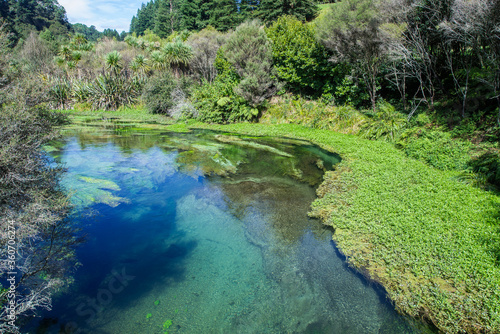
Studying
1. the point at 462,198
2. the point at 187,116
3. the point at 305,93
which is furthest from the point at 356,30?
the point at 187,116

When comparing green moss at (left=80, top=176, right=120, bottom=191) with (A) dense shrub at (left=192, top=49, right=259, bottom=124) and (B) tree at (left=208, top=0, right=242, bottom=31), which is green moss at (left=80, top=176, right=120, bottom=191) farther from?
(B) tree at (left=208, top=0, right=242, bottom=31)

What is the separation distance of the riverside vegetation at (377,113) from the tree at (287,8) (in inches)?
532

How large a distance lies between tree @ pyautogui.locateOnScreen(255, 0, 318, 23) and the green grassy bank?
115ft

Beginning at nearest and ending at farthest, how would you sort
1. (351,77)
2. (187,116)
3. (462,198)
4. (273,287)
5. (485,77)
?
(273,287)
(462,198)
(485,77)
(351,77)
(187,116)

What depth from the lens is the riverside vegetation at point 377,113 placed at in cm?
434

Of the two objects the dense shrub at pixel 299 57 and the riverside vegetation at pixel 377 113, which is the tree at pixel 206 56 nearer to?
the riverside vegetation at pixel 377 113

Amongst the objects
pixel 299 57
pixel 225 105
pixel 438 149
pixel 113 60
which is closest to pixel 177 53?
pixel 113 60

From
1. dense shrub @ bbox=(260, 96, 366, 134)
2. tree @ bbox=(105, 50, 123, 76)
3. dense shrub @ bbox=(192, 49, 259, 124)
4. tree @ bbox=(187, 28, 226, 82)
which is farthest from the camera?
tree @ bbox=(187, 28, 226, 82)

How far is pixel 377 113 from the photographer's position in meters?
14.2

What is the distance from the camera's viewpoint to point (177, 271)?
16.1 ft

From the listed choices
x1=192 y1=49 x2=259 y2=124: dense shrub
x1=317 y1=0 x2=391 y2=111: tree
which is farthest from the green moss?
x1=317 y1=0 x2=391 y2=111: tree

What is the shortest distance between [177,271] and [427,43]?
1424 cm

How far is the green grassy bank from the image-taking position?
12.4 feet

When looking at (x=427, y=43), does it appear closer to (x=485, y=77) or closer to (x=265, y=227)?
(x=485, y=77)
